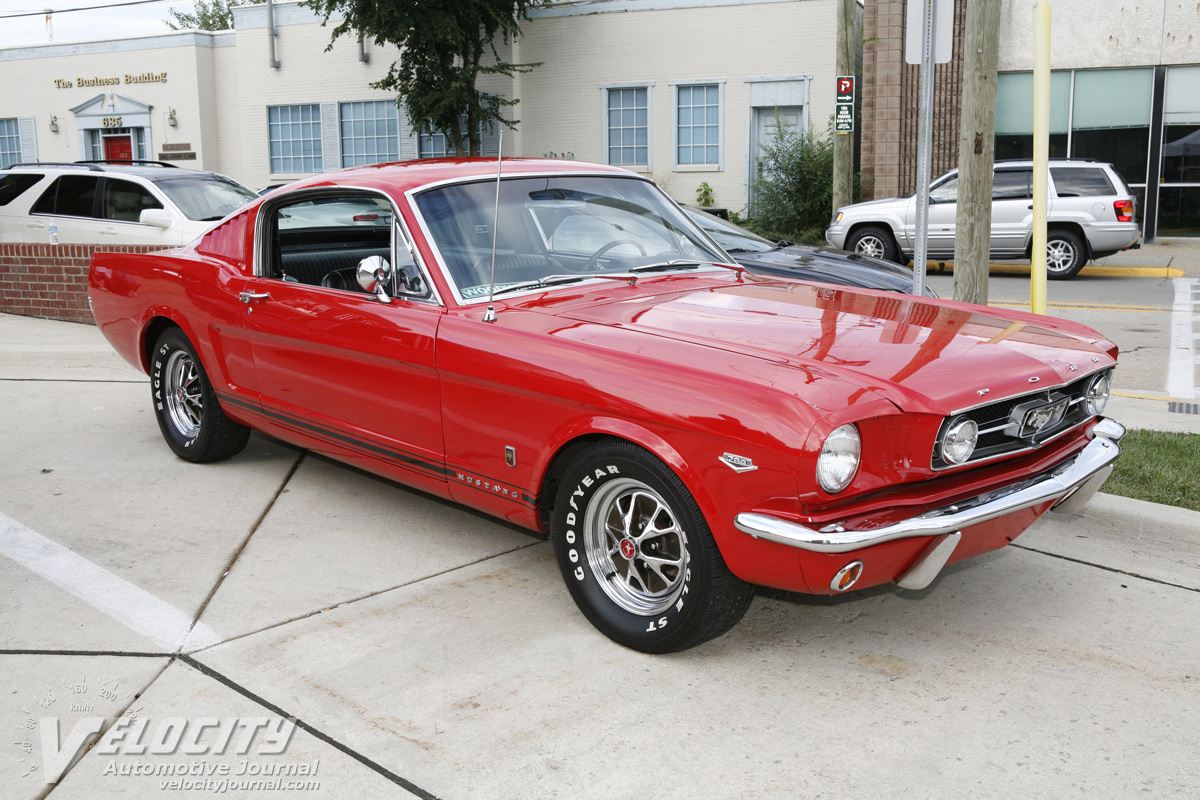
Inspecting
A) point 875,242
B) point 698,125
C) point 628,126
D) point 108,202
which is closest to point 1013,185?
point 875,242

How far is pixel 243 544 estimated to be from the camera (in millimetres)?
4688

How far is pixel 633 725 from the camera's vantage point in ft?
10.4

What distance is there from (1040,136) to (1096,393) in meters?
2.77

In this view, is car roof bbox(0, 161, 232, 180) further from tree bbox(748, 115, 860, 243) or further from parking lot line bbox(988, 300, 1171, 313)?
tree bbox(748, 115, 860, 243)

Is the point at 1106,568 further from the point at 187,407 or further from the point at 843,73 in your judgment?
the point at 843,73

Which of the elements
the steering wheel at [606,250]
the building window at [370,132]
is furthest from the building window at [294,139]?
the steering wheel at [606,250]

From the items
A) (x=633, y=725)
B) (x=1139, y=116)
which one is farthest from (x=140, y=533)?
(x=1139, y=116)

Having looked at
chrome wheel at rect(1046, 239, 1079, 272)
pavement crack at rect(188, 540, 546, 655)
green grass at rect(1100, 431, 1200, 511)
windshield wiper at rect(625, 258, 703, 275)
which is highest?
windshield wiper at rect(625, 258, 703, 275)

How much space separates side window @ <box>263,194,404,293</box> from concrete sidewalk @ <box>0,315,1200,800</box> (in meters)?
1.15

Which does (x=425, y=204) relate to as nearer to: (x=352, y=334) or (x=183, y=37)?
(x=352, y=334)

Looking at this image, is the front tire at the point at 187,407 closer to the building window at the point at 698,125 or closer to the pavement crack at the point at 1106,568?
the pavement crack at the point at 1106,568

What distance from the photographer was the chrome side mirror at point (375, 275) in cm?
419

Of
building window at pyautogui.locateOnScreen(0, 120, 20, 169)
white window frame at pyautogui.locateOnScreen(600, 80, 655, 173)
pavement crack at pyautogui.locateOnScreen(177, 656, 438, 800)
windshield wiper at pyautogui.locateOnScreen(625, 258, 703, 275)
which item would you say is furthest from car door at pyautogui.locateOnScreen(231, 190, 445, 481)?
building window at pyautogui.locateOnScreen(0, 120, 20, 169)

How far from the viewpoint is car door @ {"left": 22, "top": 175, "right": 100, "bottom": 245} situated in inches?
448
